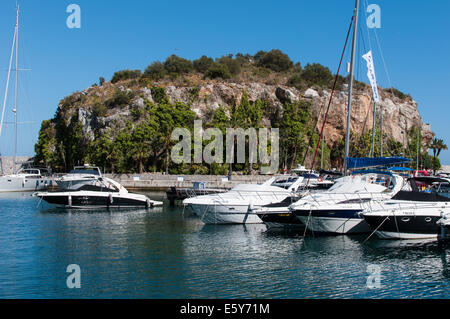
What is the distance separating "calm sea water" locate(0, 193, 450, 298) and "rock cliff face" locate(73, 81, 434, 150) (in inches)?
2100

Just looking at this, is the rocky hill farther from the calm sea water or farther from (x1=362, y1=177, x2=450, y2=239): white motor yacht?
(x1=362, y1=177, x2=450, y2=239): white motor yacht

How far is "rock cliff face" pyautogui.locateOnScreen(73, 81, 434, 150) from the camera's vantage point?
80.3m

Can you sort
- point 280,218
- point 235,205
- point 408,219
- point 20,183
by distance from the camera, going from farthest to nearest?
point 20,183 < point 235,205 < point 280,218 < point 408,219

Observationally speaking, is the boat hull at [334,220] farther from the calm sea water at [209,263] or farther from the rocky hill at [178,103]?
the rocky hill at [178,103]

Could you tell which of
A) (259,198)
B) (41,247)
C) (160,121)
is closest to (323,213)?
(259,198)

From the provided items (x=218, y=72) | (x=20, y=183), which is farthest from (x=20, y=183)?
(x=218, y=72)

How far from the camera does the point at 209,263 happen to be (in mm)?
18703

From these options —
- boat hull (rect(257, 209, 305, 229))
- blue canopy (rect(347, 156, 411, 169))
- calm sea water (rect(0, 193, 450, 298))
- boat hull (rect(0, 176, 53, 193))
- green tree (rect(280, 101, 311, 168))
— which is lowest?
calm sea water (rect(0, 193, 450, 298))

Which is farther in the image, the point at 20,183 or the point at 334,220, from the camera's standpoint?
the point at 20,183

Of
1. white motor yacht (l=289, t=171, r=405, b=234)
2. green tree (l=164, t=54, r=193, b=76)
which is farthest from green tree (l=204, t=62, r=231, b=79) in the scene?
white motor yacht (l=289, t=171, r=405, b=234)

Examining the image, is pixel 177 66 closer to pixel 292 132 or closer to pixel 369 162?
pixel 292 132

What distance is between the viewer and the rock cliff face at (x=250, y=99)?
80312mm

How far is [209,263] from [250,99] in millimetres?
68691

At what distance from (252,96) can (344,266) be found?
6952cm
